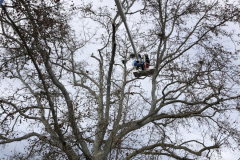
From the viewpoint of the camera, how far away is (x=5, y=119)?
21.0 feet

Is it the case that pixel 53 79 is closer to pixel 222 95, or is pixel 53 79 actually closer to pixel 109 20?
pixel 109 20

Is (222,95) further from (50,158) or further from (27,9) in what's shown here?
(27,9)

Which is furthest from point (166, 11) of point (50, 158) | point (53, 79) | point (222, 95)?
point (50, 158)

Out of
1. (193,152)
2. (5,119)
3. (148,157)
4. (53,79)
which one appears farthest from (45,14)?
(193,152)

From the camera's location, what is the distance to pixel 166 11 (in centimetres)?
904

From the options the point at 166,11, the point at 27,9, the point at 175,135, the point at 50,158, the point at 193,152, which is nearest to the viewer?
the point at 27,9

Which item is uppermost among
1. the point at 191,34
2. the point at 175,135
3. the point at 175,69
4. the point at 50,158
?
the point at 191,34

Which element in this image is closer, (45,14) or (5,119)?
(45,14)

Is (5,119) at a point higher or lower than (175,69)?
lower

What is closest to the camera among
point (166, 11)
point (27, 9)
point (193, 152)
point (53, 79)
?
point (27, 9)

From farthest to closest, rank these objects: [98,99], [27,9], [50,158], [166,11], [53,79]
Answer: [98,99]
[166,11]
[53,79]
[50,158]
[27,9]

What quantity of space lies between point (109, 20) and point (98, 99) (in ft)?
11.2

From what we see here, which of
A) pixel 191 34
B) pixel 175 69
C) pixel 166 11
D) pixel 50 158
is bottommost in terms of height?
pixel 50 158

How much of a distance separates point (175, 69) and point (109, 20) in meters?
3.43
